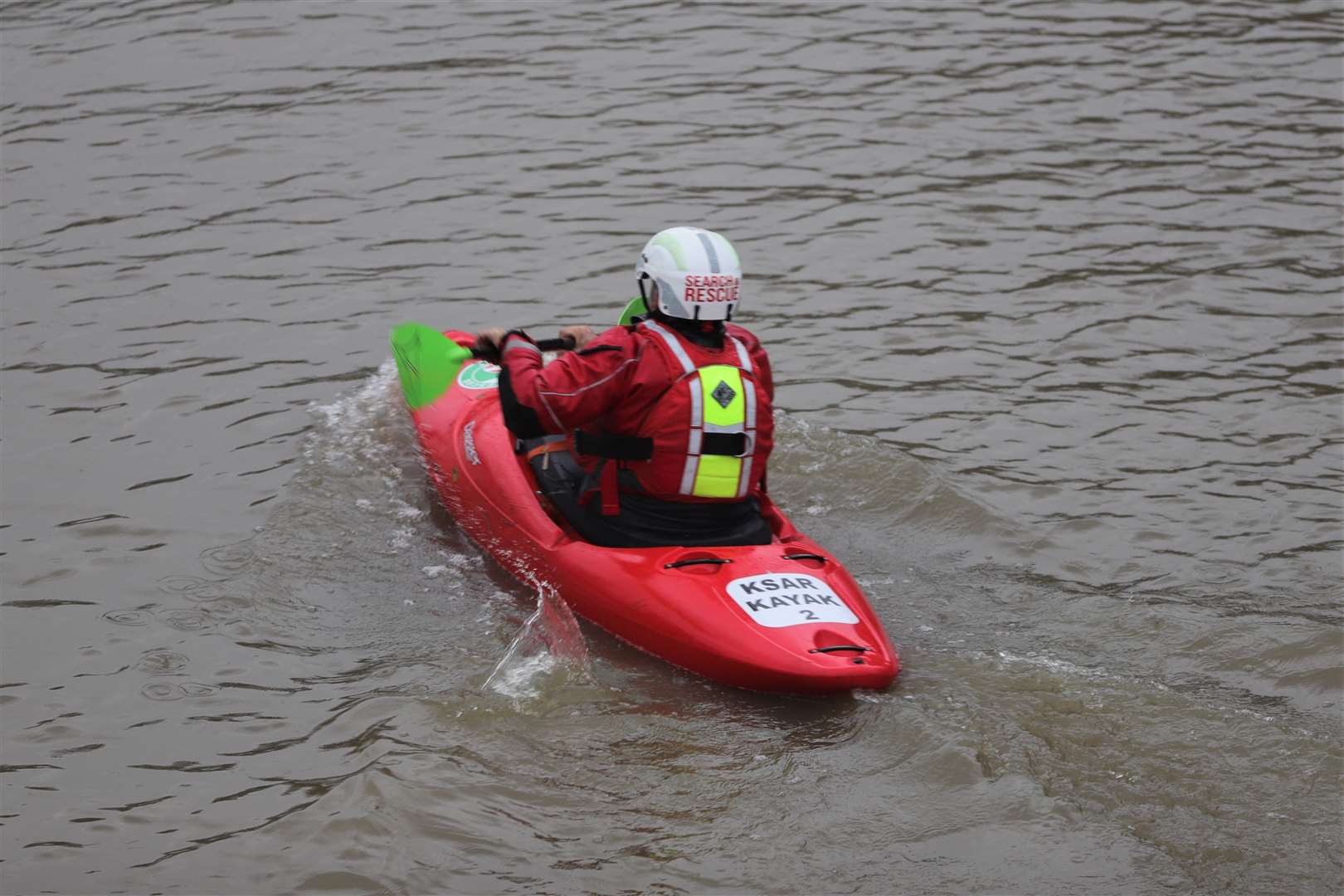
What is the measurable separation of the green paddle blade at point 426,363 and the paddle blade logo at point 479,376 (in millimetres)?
46

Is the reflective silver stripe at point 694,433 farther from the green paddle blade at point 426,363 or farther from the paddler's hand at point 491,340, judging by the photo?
the green paddle blade at point 426,363

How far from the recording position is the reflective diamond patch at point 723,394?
201 inches

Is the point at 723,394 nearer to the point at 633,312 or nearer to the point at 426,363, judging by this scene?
the point at 633,312

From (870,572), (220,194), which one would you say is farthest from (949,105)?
(870,572)

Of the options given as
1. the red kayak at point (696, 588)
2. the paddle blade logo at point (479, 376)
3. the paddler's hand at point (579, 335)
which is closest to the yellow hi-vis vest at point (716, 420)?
the red kayak at point (696, 588)

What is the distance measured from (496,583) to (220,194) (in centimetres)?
544

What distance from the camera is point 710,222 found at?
32.0 feet

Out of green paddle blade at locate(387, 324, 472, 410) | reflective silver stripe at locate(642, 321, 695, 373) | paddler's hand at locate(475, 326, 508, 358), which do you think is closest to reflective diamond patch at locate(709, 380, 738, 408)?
reflective silver stripe at locate(642, 321, 695, 373)

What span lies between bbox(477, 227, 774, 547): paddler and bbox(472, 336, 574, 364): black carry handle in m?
0.28

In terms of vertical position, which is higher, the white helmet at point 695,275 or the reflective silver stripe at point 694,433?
the white helmet at point 695,275

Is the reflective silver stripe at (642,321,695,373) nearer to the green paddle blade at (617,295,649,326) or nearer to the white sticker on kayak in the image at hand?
the green paddle blade at (617,295,649,326)

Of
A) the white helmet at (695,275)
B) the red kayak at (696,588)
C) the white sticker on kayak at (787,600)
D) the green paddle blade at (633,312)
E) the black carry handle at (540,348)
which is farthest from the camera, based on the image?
the black carry handle at (540,348)

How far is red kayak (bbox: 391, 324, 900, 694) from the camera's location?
4.76 metres

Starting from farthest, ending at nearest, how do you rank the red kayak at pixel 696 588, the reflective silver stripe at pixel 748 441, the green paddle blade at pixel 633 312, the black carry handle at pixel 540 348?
the black carry handle at pixel 540 348 < the green paddle blade at pixel 633 312 < the reflective silver stripe at pixel 748 441 < the red kayak at pixel 696 588
